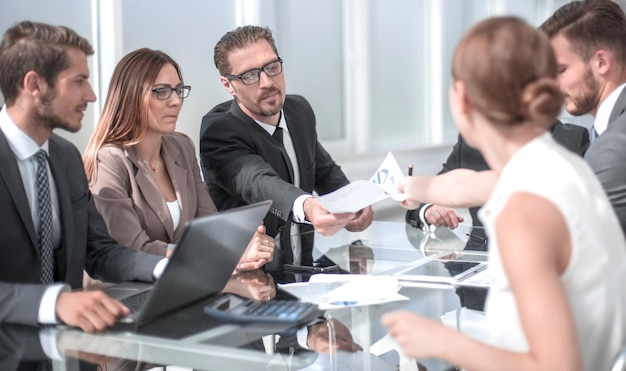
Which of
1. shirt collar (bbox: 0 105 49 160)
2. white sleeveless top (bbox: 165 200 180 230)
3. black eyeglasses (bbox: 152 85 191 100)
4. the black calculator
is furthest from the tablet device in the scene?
black eyeglasses (bbox: 152 85 191 100)

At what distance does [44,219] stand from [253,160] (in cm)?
134

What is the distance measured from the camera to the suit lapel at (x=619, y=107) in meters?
2.57

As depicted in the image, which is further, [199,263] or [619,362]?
[199,263]

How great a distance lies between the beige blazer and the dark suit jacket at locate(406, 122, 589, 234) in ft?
3.09

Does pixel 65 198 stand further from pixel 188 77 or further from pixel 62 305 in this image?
pixel 188 77

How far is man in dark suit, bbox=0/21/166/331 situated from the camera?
7.52ft

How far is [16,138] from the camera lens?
2344 mm

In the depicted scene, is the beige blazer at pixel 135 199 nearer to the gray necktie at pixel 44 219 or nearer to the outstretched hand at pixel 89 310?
the gray necktie at pixel 44 219

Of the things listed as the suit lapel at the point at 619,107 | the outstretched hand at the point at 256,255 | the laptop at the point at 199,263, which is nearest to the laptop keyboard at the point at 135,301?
the laptop at the point at 199,263

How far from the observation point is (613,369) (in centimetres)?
148

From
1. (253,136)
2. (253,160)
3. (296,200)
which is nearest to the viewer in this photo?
(296,200)

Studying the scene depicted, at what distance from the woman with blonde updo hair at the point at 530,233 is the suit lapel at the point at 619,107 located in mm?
1203

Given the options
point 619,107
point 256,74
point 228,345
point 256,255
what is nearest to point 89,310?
Result: point 228,345

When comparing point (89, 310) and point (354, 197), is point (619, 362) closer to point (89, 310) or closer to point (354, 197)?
point (89, 310)
